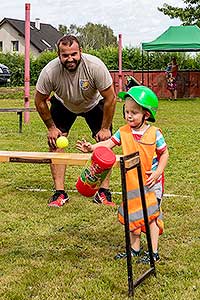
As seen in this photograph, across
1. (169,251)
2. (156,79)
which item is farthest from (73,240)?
(156,79)

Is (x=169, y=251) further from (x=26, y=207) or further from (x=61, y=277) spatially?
(x=26, y=207)

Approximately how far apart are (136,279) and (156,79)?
2432 centimetres

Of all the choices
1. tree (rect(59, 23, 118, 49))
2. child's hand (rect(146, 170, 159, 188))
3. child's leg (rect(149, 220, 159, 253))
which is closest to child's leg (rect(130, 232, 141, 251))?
child's leg (rect(149, 220, 159, 253))

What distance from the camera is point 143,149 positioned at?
4637 mm

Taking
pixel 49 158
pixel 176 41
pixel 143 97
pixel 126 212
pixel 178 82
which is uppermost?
pixel 176 41

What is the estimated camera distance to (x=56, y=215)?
621cm

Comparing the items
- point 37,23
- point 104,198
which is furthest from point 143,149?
point 37,23

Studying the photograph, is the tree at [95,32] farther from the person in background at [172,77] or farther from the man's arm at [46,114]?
the man's arm at [46,114]

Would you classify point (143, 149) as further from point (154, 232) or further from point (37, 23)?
point (37, 23)

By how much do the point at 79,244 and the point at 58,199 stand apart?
1467 millimetres

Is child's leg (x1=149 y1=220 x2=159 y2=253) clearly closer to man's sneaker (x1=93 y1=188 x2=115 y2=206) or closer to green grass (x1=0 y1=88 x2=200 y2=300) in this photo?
green grass (x1=0 y1=88 x2=200 y2=300)

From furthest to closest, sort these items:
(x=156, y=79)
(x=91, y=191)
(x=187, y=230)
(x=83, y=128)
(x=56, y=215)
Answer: (x=156, y=79) → (x=83, y=128) → (x=56, y=215) → (x=187, y=230) → (x=91, y=191)

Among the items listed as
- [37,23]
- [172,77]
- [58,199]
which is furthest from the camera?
[37,23]

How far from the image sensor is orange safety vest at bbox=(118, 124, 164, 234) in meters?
4.57
